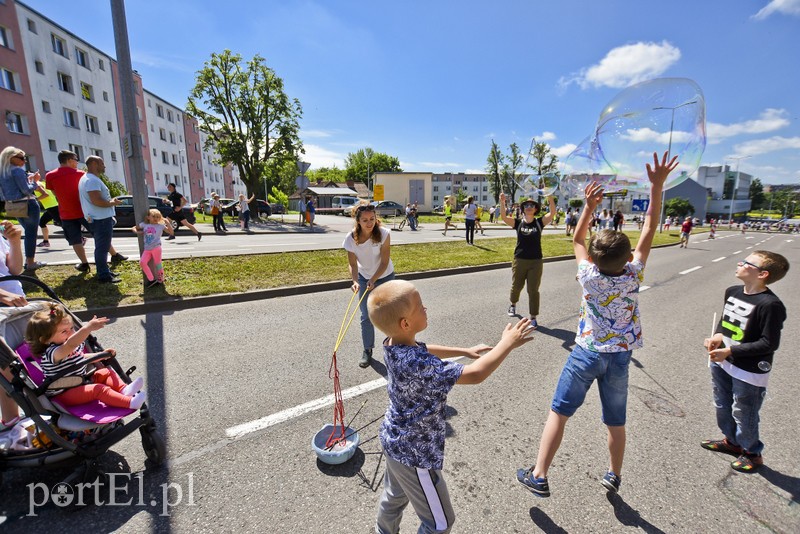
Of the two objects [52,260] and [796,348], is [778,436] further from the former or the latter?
[52,260]

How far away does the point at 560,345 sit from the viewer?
5.23 meters

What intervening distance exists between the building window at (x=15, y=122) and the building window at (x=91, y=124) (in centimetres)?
624

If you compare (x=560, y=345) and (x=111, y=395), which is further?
(x=560, y=345)

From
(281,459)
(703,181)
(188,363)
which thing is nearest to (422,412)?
(281,459)

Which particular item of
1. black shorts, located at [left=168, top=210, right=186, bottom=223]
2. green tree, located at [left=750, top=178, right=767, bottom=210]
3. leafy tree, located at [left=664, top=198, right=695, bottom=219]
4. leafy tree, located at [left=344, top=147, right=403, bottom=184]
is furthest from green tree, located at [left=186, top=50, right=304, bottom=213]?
green tree, located at [left=750, top=178, right=767, bottom=210]

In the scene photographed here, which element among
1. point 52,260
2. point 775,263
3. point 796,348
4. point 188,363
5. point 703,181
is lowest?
point 796,348

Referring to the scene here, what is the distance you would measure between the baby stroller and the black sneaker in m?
2.13

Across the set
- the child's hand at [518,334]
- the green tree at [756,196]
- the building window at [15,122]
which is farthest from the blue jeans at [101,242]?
the green tree at [756,196]

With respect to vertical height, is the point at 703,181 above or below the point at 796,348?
above

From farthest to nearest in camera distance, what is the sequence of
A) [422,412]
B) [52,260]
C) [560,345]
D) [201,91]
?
[201,91], [52,260], [560,345], [422,412]

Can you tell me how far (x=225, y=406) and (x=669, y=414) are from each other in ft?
14.1

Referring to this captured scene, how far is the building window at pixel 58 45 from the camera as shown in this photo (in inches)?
1094

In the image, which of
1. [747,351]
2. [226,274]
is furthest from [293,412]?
[226,274]

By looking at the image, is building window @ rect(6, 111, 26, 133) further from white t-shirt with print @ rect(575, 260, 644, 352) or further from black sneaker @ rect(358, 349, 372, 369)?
white t-shirt with print @ rect(575, 260, 644, 352)
